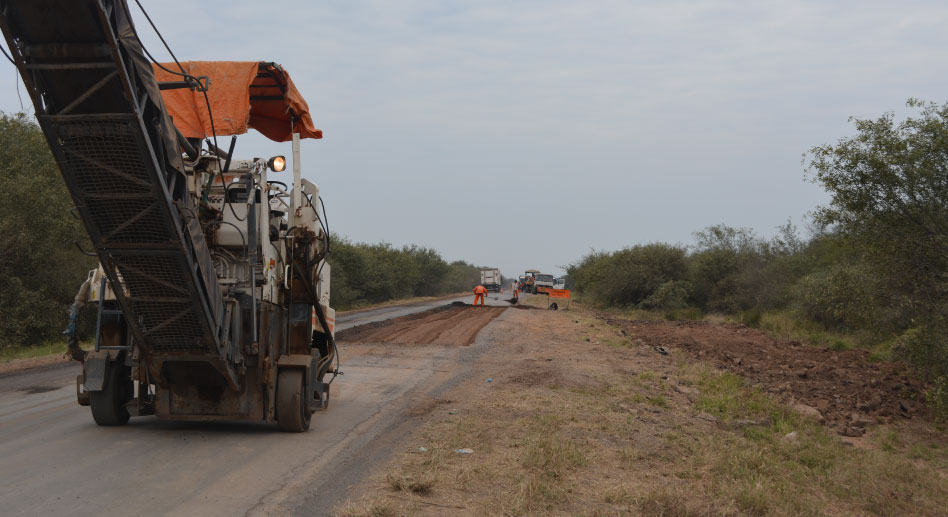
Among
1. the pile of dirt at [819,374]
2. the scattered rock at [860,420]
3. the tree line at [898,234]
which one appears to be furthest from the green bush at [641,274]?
the scattered rock at [860,420]

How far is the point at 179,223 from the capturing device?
6902mm

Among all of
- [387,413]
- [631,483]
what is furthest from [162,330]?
[631,483]

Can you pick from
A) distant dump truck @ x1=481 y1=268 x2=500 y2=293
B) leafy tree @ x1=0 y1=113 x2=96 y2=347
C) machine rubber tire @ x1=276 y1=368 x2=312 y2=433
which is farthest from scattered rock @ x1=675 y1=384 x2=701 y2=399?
distant dump truck @ x1=481 y1=268 x2=500 y2=293

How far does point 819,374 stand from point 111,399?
52.1ft

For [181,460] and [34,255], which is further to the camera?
[34,255]

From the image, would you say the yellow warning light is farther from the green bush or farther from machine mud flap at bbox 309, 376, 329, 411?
the green bush

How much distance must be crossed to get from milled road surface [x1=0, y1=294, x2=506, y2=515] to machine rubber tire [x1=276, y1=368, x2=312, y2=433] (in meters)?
0.19

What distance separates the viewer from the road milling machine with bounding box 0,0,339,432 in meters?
6.00

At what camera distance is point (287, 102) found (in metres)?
9.21

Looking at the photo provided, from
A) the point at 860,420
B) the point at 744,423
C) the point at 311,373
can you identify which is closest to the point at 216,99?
the point at 311,373

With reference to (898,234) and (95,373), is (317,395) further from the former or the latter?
(898,234)

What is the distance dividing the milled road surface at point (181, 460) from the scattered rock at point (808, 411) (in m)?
6.47

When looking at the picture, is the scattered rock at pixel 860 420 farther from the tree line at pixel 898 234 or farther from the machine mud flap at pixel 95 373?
the machine mud flap at pixel 95 373

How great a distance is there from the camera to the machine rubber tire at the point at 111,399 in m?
8.70
